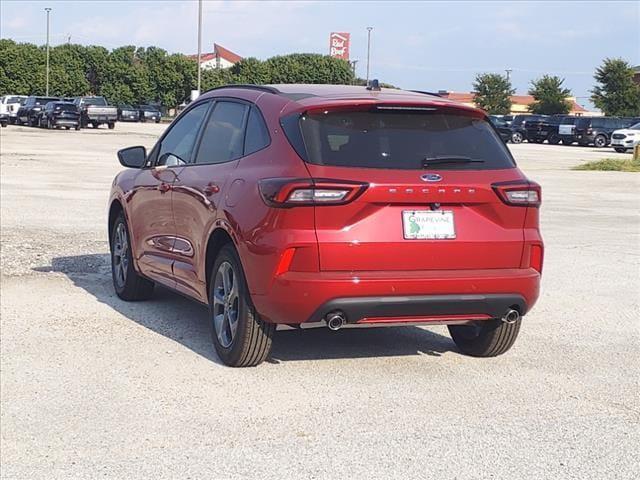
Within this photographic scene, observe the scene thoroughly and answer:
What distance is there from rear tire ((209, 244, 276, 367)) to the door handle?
15.2 inches

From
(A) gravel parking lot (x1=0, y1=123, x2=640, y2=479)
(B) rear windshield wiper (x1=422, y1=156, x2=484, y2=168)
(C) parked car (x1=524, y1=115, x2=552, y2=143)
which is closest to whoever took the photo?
(A) gravel parking lot (x1=0, y1=123, x2=640, y2=479)

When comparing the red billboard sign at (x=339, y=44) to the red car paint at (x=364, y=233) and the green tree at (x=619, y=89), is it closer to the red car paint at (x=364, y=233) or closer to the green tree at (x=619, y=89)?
the green tree at (x=619, y=89)

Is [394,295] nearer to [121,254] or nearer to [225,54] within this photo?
[121,254]

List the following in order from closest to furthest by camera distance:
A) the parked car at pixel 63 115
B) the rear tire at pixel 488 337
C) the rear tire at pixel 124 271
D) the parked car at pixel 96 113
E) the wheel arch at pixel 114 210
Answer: the rear tire at pixel 488 337
the rear tire at pixel 124 271
the wheel arch at pixel 114 210
the parked car at pixel 63 115
the parked car at pixel 96 113

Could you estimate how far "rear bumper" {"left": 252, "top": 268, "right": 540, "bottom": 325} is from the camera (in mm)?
5625

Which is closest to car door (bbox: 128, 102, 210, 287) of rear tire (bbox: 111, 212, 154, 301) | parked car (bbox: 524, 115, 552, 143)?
rear tire (bbox: 111, 212, 154, 301)

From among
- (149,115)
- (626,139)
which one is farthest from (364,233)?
(149,115)

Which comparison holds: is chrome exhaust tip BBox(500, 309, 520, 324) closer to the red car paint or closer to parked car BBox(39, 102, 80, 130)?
the red car paint

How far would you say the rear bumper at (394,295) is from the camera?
221 inches

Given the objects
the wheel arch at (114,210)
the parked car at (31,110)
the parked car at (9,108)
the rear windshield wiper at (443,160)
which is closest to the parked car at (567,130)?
the parked car at (31,110)

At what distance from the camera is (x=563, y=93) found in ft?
308

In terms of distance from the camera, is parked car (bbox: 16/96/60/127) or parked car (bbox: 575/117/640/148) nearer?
parked car (bbox: 575/117/640/148)

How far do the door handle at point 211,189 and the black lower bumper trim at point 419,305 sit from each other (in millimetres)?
1209

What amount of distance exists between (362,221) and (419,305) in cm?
60
